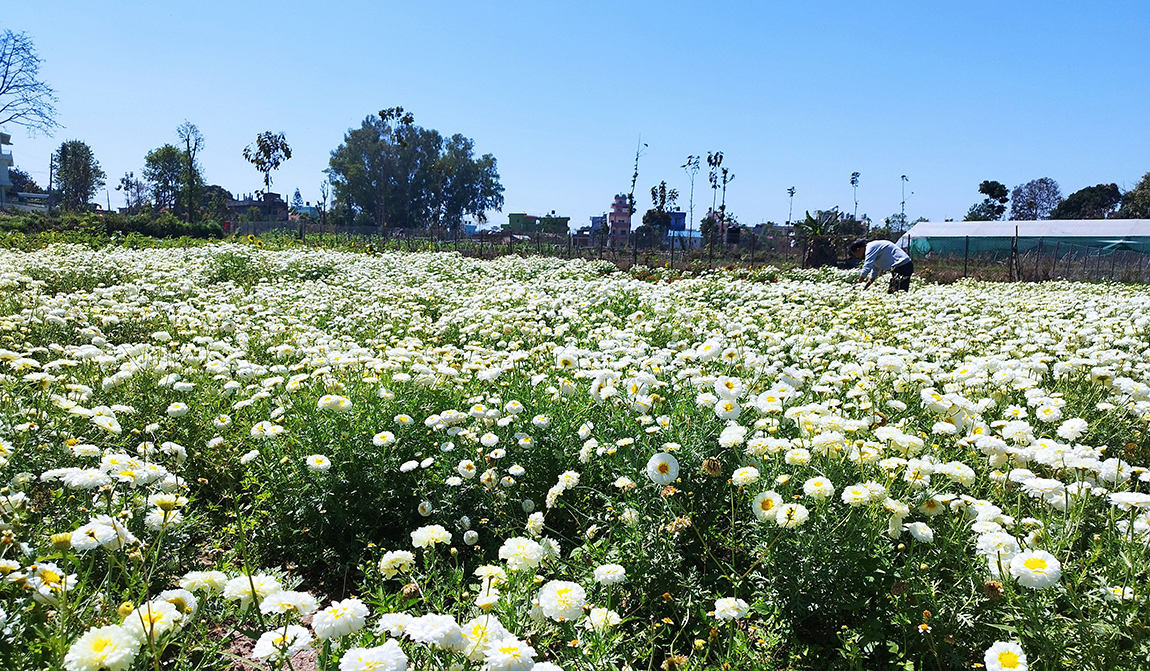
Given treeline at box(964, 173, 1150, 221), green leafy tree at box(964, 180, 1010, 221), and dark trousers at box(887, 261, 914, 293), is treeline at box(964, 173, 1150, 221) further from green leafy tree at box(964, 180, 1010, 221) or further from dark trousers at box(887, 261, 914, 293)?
dark trousers at box(887, 261, 914, 293)

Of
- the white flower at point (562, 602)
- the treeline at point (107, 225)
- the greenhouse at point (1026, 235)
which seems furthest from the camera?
the greenhouse at point (1026, 235)

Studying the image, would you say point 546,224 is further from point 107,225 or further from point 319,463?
point 319,463

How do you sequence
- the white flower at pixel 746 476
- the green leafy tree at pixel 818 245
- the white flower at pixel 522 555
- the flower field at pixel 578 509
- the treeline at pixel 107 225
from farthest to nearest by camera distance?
the treeline at pixel 107 225 → the green leafy tree at pixel 818 245 → the white flower at pixel 746 476 → the white flower at pixel 522 555 → the flower field at pixel 578 509

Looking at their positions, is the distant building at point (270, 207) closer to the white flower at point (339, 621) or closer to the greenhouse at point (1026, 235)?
the greenhouse at point (1026, 235)

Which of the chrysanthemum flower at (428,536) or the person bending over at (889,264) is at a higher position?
the person bending over at (889,264)

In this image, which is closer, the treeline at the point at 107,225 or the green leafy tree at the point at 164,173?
the treeline at the point at 107,225

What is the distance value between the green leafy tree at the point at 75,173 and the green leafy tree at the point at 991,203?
298 ft

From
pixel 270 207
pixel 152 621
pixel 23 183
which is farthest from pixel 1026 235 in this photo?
pixel 23 183

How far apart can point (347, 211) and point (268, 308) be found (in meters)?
79.4

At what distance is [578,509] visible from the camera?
3076 mm

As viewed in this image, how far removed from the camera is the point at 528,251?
1035 inches

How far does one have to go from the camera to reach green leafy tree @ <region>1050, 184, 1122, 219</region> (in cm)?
6938

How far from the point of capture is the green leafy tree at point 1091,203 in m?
69.4

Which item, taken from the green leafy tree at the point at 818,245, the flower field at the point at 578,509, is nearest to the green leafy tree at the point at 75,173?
the green leafy tree at the point at 818,245
